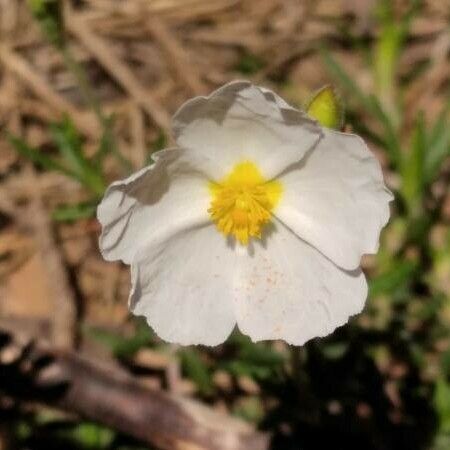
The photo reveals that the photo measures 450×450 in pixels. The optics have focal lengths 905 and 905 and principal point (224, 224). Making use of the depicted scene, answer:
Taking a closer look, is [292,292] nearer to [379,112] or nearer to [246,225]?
[246,225]

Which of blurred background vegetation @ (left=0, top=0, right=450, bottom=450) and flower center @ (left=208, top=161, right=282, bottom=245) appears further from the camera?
blurred background vegetation @ (left=0, top=0, right=450, bottom=450)

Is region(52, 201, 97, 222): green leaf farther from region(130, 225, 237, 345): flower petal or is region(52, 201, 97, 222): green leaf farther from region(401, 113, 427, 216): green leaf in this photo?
region(401, 113, 427, 216): green leaf

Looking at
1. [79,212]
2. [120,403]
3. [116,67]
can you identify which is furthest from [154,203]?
[116,67]

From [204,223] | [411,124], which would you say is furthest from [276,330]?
[411,124]

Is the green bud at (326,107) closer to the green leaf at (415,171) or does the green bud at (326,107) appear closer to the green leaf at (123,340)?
the green leaf at (415,171)

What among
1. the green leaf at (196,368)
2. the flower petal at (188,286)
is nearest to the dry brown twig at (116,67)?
the green leaf at (196,368)

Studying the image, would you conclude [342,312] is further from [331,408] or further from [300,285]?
[331,408]

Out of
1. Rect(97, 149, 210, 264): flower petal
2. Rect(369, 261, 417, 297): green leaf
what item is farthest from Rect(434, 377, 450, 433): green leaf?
Rect(97, 149, 210, 264): flower petal
